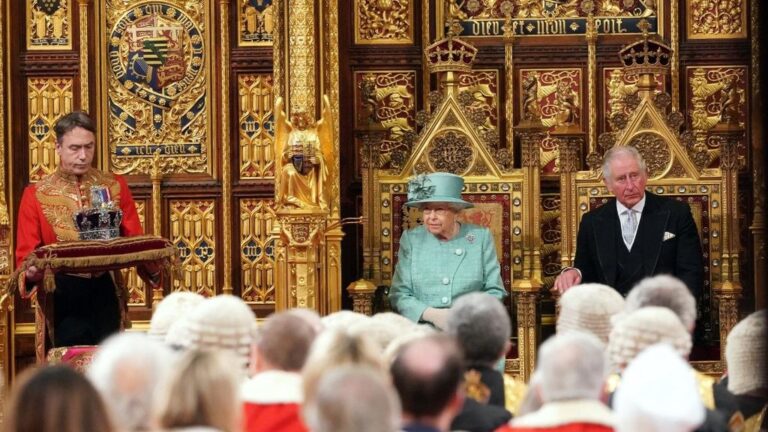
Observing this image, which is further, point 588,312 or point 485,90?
point 485,90

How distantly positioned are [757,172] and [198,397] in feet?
23.5

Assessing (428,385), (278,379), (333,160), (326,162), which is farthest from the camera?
(333,160)

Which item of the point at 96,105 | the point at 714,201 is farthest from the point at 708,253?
the point at 96,105

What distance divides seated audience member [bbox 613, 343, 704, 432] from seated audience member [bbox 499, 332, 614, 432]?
14.4 inches

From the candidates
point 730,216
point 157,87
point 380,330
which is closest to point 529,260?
point 730,216

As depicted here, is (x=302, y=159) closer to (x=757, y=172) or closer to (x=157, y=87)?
(x=157, y=87)

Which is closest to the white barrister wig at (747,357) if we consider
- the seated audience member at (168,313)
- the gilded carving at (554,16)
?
the seated audience member at (168,313)

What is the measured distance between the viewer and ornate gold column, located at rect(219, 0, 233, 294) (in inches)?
450

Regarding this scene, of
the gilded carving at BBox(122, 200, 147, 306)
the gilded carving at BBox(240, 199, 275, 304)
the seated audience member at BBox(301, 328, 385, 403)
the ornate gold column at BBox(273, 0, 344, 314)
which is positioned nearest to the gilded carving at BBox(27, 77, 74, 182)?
the gilded carving at BBox(122, 200, 147, 306)

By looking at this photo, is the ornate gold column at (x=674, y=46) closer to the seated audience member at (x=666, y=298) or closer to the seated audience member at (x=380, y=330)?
the seated audience member at (x=666, y=298)

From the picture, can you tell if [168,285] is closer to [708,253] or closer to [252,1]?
[252,1]

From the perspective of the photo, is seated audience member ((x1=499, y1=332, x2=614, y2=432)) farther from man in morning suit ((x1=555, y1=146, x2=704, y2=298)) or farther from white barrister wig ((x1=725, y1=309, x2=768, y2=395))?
man in morning suit ((x1=555, y1=146, x2=704, y2=298))

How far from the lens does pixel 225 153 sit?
1148 cm

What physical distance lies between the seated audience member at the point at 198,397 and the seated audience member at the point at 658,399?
1197mm
